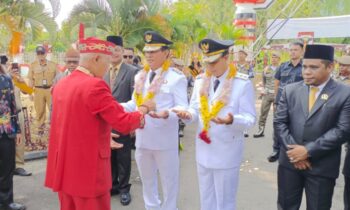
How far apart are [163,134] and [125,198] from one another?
1.33 meters

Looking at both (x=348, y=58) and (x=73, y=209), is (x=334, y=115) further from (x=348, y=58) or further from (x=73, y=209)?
(x=348, y=58)

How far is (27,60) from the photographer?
25.3m

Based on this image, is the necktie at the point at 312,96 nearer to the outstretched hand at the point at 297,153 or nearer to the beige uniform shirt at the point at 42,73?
the outstretched hand at the point at 297,153

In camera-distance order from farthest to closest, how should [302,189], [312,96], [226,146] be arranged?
[226,146], [302,189], [312,96]

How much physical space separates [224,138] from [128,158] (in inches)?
73.6

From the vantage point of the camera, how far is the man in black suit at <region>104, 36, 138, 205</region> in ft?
14.8

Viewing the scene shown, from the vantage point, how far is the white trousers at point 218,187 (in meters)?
3.23

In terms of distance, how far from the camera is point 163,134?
3676 mm

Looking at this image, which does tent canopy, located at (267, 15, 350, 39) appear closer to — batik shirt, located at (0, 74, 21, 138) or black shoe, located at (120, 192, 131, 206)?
black shoe, located at (120, 192, 131, 206)

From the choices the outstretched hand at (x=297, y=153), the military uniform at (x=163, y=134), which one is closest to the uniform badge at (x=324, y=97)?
the outstretched hand at (x=297, y=153)

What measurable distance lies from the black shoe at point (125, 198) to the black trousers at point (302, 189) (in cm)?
206

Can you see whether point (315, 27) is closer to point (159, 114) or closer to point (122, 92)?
point (122, 92)

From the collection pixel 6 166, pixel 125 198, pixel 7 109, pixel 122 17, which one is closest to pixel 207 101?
pixel 125 198

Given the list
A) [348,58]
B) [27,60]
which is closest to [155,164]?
[348,58]
